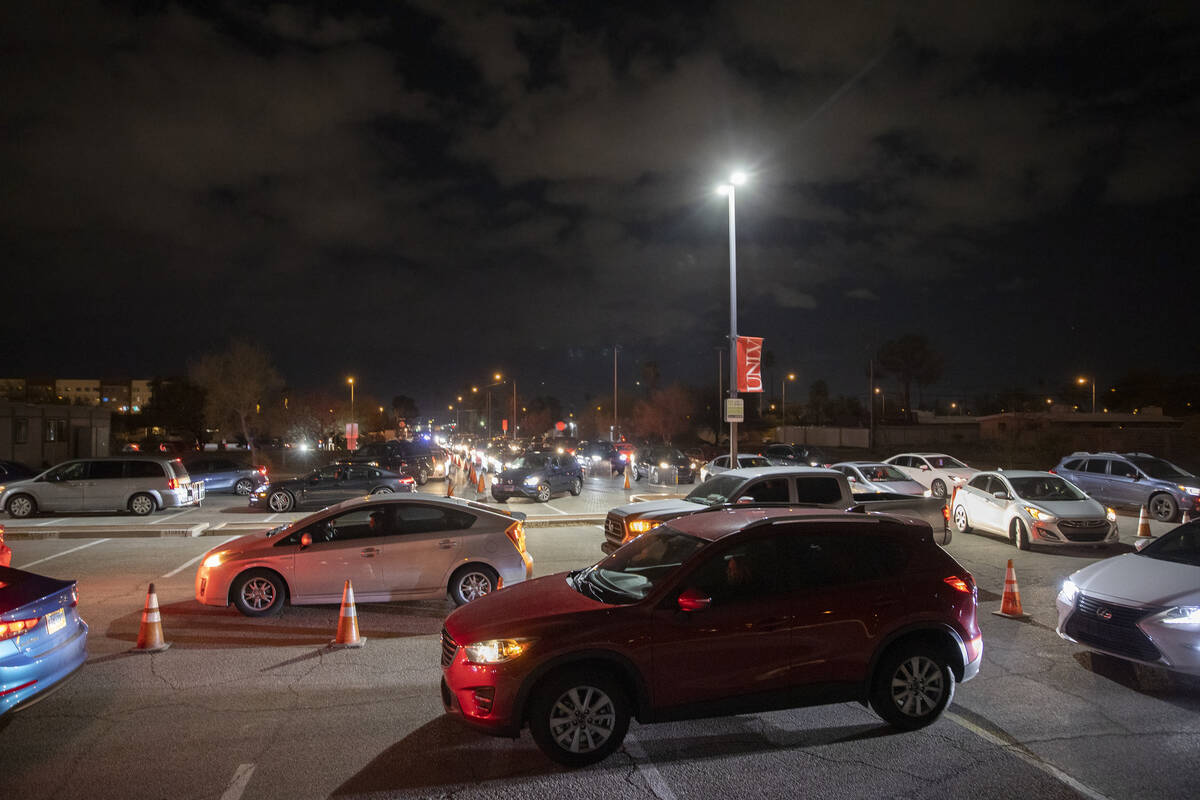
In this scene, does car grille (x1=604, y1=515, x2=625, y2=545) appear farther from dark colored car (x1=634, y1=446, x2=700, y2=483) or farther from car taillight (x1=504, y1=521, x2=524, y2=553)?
dark colored car (x1=634, y1=446, x2=700, y2=483)

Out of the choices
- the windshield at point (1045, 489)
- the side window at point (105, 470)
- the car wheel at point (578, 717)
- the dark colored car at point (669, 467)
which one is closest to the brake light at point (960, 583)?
the car wheel at point (578, 717)

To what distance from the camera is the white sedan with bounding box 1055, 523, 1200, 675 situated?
6.28 m

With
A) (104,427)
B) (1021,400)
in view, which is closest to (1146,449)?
(104,427)

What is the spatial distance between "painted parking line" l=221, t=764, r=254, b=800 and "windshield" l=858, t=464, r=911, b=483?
1831cm

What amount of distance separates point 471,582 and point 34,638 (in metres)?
4.68

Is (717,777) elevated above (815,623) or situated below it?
below

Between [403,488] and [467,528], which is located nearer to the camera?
[467,528]

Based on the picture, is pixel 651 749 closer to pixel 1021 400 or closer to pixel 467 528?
pixel 467 528

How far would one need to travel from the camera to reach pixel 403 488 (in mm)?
→ 21797

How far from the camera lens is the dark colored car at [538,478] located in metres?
23.2

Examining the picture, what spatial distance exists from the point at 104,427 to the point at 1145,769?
1889 inches

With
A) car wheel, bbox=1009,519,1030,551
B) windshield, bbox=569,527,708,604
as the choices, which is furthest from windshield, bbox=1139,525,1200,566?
car wheel, bbox=1009,519,1030,551

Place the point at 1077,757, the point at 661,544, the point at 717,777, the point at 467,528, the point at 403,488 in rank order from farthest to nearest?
the point at 403,488 < the point at 467,528 < the point at 661,544 < the point at 1077,757 < the point at 717,777

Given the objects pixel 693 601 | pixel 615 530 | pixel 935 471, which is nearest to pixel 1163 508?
pixel 935 471
